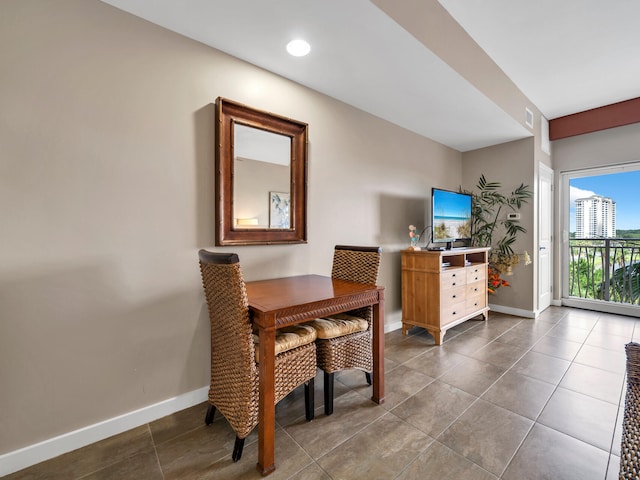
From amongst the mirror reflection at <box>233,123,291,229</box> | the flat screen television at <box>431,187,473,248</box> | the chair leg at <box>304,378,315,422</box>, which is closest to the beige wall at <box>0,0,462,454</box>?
the mirror reflection at <box>233,123,291,229</box>

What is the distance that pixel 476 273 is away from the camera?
3496 mm

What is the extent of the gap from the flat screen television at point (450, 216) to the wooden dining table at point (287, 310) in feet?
5.66

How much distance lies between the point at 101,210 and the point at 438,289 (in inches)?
112

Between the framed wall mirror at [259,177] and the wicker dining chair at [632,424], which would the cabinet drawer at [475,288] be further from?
the wicker dining chair at [632,424]

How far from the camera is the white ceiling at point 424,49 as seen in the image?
1.70 metres

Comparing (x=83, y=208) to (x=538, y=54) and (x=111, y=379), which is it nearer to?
(x=111, y=379)

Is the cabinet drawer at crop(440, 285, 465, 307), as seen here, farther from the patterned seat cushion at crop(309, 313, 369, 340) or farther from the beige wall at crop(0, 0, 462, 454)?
A: the beige wall at crop(0, 0, 462, 454)

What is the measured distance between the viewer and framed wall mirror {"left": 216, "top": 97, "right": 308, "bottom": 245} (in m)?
1.99

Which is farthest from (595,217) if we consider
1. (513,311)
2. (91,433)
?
(91,433)

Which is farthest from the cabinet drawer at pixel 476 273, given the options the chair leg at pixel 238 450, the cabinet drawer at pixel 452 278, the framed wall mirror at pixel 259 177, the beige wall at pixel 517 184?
the chair leg at pixel 238 450

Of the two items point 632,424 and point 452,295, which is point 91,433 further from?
point 452,295

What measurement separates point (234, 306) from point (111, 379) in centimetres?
91

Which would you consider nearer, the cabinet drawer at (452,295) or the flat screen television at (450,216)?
the cabinet drawer at (452,295)

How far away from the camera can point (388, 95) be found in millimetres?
2678
